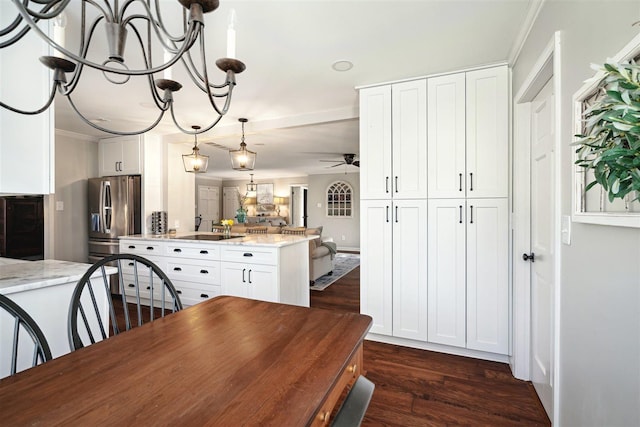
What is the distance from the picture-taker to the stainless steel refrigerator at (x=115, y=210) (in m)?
4.29

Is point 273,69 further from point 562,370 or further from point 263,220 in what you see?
point 263,220

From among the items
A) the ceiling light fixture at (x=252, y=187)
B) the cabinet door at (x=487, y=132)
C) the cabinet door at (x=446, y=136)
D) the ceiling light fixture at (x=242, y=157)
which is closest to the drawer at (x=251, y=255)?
Answer: the ceiling light fixture at (x=242, y=157)

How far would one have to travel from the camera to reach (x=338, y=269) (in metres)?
6.18

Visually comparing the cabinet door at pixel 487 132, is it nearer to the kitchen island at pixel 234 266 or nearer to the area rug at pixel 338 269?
the kitchen island at pixel 234 266

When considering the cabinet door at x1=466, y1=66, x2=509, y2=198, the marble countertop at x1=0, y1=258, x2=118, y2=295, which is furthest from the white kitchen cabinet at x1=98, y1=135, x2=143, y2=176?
the cabinet door at x1=466, y1=66, x2=509, y2=198

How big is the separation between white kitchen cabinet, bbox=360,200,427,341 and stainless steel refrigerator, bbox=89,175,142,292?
11.1 feet

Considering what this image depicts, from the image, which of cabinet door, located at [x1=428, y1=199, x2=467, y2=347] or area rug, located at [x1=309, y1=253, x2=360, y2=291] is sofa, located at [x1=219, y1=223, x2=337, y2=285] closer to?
area rug, located at [x1=309, y1=253, x2=360, y2=291]

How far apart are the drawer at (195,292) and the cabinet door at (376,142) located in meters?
2.04

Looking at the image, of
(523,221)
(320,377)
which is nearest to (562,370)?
(523,221)

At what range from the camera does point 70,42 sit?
205 centimetres

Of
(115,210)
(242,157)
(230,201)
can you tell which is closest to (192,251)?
(242,157)

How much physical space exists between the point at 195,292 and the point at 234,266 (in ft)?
2.17

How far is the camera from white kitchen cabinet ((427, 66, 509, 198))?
2387mm

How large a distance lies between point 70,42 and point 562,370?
11.3ft
